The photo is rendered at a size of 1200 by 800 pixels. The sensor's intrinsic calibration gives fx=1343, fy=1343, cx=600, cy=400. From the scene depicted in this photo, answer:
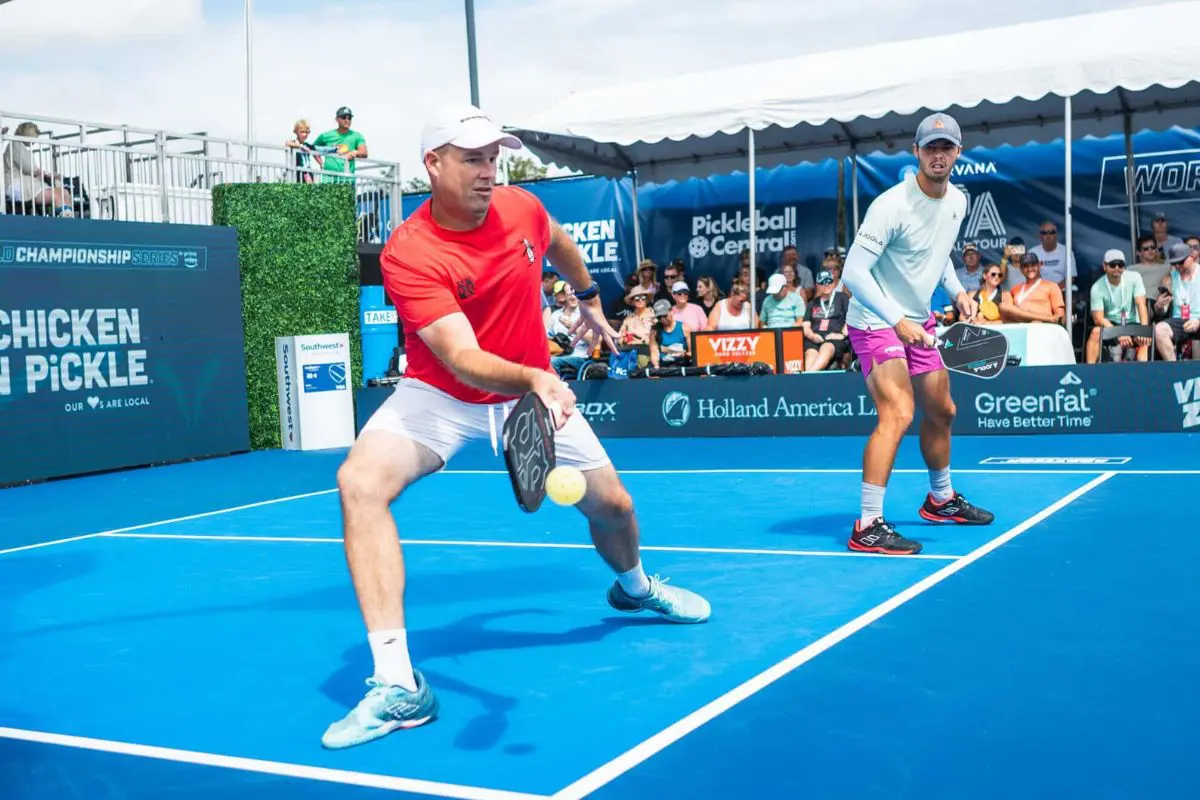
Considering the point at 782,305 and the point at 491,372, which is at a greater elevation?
the point at 782,305

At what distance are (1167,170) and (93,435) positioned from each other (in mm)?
12137

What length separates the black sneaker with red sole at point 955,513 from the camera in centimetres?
737

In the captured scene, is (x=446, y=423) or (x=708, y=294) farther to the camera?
(x=708, y=294)

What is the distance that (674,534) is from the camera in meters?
7.70

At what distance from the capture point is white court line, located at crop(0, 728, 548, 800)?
134 inches

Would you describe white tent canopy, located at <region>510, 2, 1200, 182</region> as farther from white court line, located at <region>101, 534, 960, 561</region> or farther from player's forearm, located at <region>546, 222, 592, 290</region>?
player's forearm, located at <region>546, 222, 592, 290</region>

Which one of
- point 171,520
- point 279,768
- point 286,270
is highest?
point 286,270

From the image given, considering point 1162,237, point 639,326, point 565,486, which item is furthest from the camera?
point 639,326

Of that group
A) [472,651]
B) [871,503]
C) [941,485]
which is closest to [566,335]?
[941,485]

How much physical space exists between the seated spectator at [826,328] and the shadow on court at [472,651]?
30.6 feet

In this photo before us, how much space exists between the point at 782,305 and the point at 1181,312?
4367mm

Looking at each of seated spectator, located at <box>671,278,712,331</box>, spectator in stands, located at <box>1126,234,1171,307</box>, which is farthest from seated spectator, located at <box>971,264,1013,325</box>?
seated spectator, located at <box>671,278,712,331</box>

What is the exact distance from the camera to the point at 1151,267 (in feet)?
46.4

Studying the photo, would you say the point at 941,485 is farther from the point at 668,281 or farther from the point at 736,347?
the point at 668,281
